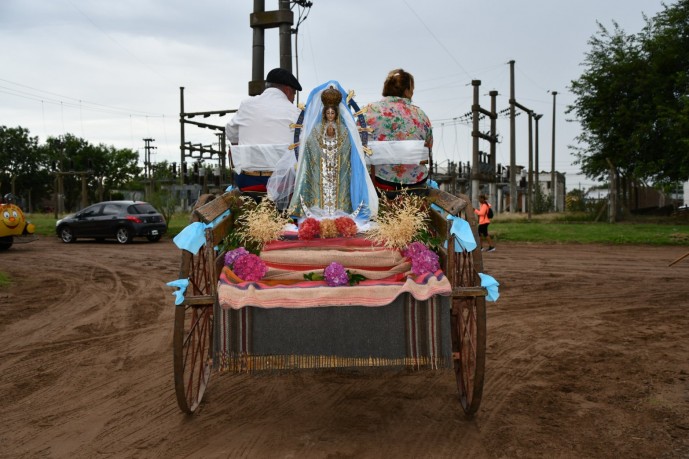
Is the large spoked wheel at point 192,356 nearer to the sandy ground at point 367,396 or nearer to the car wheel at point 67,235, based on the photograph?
the sandy ground at point 367,396

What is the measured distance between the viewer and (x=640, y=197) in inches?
1540

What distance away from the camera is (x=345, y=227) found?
5.19 meters

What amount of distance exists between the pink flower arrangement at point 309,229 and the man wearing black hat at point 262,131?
140 cm

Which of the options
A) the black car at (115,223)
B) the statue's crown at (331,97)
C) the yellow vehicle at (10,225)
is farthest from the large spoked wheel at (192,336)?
the black car at (115,223)

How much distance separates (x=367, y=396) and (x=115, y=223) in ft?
67.0

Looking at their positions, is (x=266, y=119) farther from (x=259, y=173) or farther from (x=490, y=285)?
(x=490, y=285)

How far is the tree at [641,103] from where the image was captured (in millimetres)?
27891

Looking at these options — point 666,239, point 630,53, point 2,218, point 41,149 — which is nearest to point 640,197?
point 630,53

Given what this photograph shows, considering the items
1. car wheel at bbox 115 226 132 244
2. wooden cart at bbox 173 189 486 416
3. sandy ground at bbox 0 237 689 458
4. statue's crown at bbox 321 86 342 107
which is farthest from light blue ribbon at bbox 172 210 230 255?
car wheel at bbox 115 226 132 244

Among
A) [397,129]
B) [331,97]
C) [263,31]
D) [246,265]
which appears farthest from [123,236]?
[246,265]

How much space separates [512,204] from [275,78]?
3104 cm

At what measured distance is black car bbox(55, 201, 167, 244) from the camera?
78.8 ft

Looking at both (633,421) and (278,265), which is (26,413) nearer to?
(278,265)

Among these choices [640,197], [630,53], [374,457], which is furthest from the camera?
[640,197]
